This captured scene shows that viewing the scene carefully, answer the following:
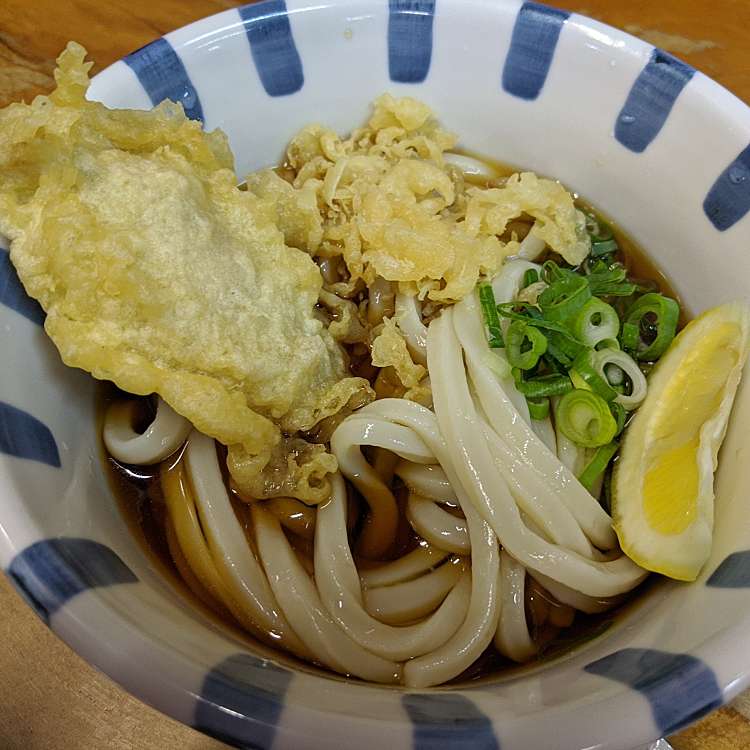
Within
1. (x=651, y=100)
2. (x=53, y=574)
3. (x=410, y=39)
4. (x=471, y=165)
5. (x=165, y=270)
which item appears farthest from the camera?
(x=471, y=165)

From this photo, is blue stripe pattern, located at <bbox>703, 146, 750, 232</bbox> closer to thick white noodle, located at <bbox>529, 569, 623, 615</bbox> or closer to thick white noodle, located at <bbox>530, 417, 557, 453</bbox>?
thick white noodle, located at <bbox>530, 417, 557, 453</bbox>

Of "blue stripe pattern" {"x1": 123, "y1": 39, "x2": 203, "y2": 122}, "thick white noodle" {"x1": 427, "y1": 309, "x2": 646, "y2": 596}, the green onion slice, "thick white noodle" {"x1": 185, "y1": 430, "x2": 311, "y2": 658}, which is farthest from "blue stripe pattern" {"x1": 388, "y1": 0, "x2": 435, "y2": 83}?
"thick white noodle" {"x1": 185, "y1": 430, "x2": 311, "y2": 658}

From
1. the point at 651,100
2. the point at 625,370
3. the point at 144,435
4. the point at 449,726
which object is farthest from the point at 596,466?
the point at 144,435

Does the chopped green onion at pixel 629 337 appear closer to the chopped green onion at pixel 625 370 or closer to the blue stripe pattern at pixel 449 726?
the chopped green onion at pixel 625 370

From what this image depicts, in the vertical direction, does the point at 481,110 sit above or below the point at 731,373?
above

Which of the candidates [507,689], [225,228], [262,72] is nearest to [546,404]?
[507,689]

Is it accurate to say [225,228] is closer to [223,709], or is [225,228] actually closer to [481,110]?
[481,110]

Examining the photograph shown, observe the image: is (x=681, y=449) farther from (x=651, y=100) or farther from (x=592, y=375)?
(x=651, y=100)
